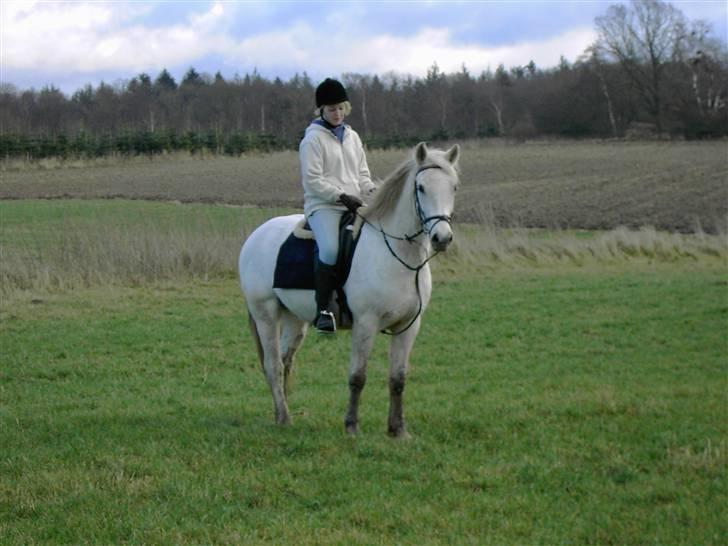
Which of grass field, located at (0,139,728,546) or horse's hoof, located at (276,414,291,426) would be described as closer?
grass field, located at (0,139,728,546)

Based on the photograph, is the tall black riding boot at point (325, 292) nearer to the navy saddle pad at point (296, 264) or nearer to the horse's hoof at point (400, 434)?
the navy saddle pad at point (296, 264)

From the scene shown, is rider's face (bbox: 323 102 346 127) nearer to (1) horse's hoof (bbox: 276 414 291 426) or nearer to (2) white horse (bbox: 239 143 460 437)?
(2) white horse (bbox: 239 143 460 437)

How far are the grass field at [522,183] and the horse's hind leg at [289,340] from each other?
53.9 feet

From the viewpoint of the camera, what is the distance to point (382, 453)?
6770 mm

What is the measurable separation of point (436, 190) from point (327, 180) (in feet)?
3.69

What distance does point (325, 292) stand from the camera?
7457 millimetres

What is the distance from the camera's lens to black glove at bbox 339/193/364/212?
7340 mm

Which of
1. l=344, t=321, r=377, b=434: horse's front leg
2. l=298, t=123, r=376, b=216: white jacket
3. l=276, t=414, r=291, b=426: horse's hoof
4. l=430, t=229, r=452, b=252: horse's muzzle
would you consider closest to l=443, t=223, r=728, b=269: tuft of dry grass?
l=276, t=414, r=291, b=426: horse's hoof

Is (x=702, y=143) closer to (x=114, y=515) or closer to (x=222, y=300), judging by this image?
(x=222, y=300)

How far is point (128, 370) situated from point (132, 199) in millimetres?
19578

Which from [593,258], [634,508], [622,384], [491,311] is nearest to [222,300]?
[491,311]

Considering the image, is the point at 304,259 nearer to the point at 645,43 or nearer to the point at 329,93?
the point at 329,93

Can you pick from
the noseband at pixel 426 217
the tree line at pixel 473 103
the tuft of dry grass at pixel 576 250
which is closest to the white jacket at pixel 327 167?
the noseband at pixel 426 217

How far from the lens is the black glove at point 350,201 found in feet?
24.1
